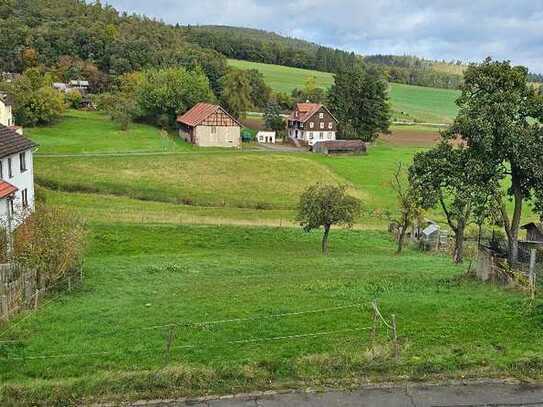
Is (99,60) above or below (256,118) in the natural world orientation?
above

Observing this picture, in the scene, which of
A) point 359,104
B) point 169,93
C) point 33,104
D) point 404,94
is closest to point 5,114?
point 33,104

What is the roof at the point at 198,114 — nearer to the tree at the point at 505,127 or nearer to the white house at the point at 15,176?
the white house at the point at 15,176

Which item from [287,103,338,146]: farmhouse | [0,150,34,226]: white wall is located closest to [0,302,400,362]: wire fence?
[0,150,34,226]: white wall

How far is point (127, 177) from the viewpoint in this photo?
61.9 metres

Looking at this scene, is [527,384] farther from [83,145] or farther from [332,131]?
[332,131]

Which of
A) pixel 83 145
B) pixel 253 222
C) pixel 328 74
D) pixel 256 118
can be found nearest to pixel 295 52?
pixel 328 74

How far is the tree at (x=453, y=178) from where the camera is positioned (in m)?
22.1

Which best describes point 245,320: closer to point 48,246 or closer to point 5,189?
point 48,246

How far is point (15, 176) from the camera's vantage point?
3566cm

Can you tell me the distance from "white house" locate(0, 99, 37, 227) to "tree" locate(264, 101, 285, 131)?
222ft

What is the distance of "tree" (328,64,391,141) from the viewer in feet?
324

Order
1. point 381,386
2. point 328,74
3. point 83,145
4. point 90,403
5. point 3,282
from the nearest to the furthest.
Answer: point 90,403 → point 381,386 → point 3,282 → point 83,145 → point 328,74

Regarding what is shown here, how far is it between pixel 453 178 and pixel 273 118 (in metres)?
82.9

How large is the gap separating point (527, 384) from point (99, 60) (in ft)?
467
